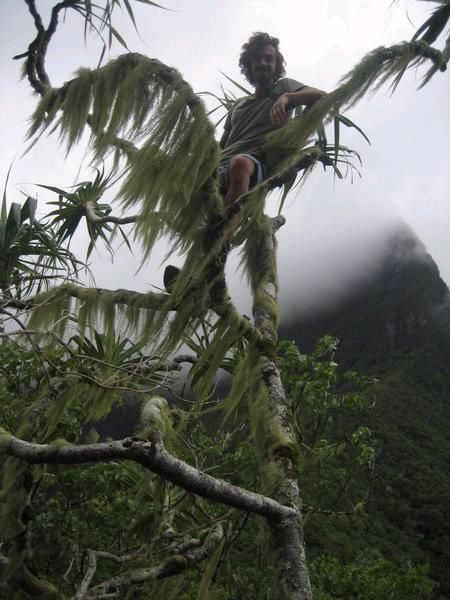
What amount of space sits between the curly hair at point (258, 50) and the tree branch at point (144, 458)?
2.03 meters

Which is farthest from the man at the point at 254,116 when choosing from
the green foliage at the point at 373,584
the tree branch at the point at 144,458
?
the green foliage at the point at 373,584

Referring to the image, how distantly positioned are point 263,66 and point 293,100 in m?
0.49

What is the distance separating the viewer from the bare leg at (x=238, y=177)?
218 centimetres

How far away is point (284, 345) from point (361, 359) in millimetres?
35685

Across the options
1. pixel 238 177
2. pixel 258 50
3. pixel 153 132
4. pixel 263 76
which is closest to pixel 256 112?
pixel 263 76

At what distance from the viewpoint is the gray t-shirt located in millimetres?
2395

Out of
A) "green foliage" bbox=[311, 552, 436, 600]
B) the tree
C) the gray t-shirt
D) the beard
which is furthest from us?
"green foliage" bbox=[311, 552, 436, 600]

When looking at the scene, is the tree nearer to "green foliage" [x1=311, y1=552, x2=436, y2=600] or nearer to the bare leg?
the bare leg

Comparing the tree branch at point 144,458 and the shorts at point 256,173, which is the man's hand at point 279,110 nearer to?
the shorts at point 256,173

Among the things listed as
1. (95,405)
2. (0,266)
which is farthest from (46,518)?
(95,405)

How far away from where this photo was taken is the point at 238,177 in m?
2.21

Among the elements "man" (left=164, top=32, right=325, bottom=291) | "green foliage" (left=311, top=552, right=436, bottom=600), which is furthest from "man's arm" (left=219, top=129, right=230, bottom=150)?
"green foliage" (left=311, top=552, right=436, bottom=600)

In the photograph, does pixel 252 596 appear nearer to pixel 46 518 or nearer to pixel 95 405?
pixel 46 518

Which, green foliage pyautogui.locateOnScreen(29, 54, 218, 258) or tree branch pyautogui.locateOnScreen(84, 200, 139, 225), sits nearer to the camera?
green foliage pyautogui.locateOnScreen(29, 54, 218, 258)
